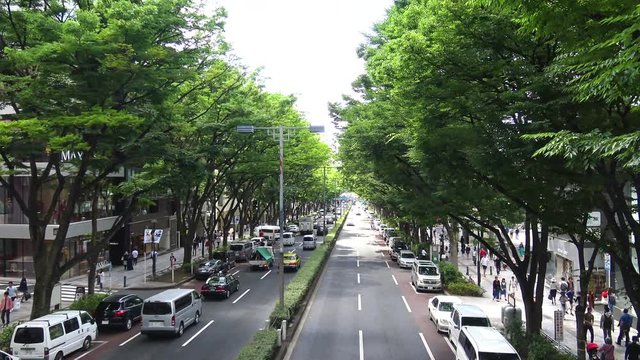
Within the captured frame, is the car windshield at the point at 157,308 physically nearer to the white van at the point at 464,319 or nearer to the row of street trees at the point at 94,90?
the row of street trees at the point at 94,90

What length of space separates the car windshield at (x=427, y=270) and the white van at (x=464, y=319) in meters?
11.9

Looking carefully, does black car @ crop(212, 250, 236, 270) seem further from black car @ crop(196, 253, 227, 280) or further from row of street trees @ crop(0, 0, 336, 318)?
row of street trees @ crop(0, 0, 336, 318)

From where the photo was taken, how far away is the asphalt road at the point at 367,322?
18672 millimetres

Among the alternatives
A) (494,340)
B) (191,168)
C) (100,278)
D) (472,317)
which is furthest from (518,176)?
(100,278)

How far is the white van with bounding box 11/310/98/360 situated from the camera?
53.6ft

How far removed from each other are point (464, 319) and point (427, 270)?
1362 centimetres

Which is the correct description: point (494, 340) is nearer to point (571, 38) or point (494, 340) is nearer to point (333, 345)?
point (333, 345)

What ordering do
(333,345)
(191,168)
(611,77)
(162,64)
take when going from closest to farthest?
1. (611,77)
2. (162,64)
3. (333,345)
4. (191,168)

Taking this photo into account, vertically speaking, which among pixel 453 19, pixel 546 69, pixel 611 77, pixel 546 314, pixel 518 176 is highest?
pixel 453 19

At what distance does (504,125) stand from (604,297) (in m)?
18.0

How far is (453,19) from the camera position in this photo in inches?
512

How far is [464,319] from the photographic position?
1906 cm

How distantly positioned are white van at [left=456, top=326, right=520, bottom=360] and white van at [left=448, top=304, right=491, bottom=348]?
202 centimetres

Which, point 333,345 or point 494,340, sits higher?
point 494,340
